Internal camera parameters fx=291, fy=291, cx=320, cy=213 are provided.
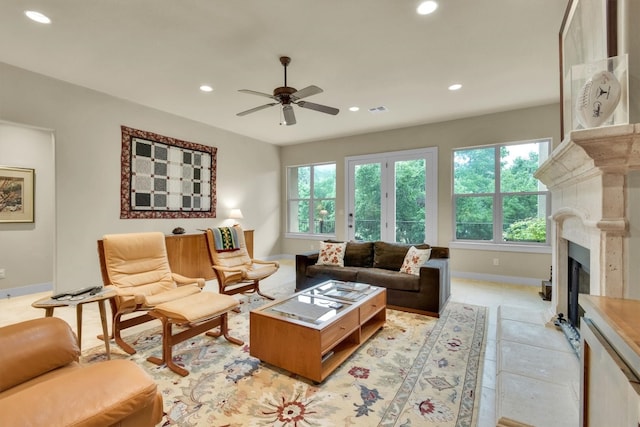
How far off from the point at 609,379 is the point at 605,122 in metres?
1.23

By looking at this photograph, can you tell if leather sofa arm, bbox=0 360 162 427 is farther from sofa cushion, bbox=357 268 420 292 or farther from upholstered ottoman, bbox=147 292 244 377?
sofa cushion, bbox=357 268 420 292

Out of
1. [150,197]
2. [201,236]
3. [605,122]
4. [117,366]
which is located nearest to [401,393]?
[117,366]

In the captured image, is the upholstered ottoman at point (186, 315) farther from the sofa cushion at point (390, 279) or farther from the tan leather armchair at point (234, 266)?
the sofa cushion at point (390, 279)

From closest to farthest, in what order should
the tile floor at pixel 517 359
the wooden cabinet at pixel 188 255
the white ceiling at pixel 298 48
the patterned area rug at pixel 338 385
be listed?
the tile floor at pixel 517 359
the patterned area rug at pixel 338 385
the white ceiling at pixel 298 48
the wooden cabinet at pixel 188 255

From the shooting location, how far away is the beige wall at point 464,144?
14.5ft

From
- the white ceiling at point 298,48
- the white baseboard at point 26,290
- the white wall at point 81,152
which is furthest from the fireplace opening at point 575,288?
the white baseboard at point 26,290

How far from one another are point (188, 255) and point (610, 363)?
15.5 ft

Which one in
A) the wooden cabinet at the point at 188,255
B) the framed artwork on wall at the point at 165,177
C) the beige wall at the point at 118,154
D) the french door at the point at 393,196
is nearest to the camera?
the beige wall at the point at 118,154

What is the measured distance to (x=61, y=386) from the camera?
3.41ft

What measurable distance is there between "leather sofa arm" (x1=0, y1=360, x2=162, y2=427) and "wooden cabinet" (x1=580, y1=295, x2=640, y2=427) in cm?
153

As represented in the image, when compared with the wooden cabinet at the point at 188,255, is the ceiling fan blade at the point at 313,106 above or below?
above

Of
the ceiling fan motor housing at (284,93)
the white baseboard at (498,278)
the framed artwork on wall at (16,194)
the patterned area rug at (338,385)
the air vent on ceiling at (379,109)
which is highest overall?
the air vent on ceiling at (379,109)

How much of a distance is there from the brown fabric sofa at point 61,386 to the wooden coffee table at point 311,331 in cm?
98

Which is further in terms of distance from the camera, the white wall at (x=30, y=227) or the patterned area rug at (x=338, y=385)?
the white wall at (x=30, y=227)
